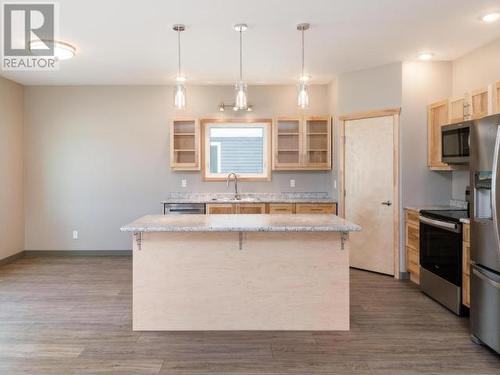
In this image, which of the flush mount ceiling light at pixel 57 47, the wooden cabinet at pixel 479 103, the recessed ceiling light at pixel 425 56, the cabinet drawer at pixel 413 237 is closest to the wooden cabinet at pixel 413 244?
the cabinet drawer at pixel 413 237

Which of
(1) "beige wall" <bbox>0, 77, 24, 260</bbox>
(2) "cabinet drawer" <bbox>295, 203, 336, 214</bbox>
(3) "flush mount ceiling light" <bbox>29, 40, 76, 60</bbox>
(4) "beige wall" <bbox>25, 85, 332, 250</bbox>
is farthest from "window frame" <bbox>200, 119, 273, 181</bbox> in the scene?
(1) "beige wall" <bbox>0, 77, 24, 260</bbox>

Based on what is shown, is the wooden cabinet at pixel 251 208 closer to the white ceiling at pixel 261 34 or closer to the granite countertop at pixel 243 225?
the white ceiling at pixel 261 34

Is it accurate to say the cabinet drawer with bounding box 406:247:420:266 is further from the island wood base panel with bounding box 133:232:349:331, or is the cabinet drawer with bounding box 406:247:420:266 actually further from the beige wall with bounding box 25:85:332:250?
the beige wall with bounding box 25:85:332:250

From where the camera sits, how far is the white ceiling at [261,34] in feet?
10.5

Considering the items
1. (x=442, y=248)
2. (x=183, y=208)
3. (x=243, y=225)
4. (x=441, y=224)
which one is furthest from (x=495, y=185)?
(x=183, y=208)

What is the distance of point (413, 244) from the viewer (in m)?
4.47

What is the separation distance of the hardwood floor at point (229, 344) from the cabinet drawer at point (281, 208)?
1735 mm

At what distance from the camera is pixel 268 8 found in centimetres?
323

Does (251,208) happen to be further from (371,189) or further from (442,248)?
(442,248)

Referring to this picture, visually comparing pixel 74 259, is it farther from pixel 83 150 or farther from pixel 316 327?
pixel 316 327

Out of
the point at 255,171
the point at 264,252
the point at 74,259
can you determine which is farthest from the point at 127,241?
the point at 264,252

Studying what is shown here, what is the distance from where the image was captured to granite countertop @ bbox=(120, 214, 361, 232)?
294 centimetres

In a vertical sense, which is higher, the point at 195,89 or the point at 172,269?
the point at 195,89

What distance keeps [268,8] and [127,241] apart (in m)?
4.28
